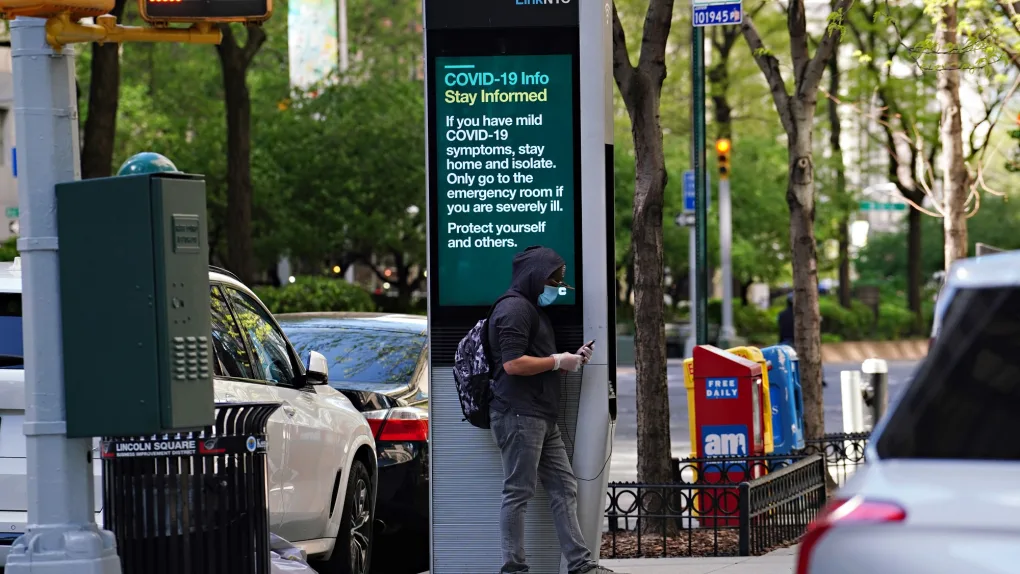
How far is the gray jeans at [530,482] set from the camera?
26.4 ft

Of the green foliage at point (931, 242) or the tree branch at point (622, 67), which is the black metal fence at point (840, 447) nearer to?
the tree branch at point (622, 67)

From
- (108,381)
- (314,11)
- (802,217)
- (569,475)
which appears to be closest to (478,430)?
(569,475)

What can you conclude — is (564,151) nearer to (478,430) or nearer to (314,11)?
(478,430)

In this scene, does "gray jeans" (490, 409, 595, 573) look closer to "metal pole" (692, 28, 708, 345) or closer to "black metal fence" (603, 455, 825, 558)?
"black metal fence" (603, 455, 825, 558)

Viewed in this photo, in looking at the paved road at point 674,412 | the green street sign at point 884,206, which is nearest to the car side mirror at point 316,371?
the paved road at point 674,412

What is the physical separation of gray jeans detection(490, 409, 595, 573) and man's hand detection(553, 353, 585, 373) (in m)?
0.32

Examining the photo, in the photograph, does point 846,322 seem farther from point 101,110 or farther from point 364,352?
point 364,352

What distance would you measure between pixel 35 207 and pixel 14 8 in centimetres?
72

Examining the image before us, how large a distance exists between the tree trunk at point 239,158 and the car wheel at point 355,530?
766 inches

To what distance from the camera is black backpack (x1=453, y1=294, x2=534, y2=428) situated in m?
8.12

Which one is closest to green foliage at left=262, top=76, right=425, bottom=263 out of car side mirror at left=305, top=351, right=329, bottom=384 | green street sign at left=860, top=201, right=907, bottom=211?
green street sign at left=860, top=201, right=907, bottom=211

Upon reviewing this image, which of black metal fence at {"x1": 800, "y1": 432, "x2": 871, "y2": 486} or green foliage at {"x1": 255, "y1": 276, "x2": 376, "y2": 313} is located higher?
green foliage at {"x1": 255, "y1": 276, "x2": 376, "y2": 313}

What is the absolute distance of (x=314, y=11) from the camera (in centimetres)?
4397

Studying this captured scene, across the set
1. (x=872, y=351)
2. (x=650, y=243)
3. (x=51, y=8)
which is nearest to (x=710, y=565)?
(x=650, y=243)
